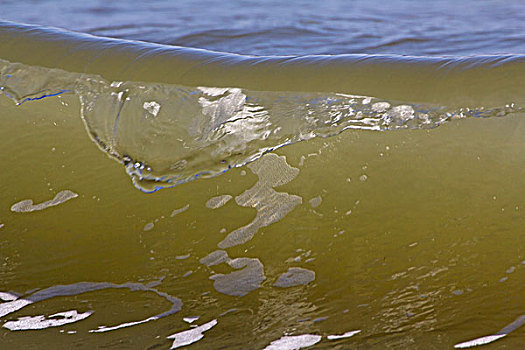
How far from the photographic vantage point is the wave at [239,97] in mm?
937

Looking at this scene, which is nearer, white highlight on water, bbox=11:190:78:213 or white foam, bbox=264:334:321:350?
white foam, bbox=264:334:321:350

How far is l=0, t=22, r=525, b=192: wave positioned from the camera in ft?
3.07

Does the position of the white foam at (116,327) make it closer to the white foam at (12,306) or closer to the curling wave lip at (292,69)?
the white foam at (12,306)

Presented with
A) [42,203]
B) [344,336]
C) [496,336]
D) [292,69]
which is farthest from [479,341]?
[42,203]

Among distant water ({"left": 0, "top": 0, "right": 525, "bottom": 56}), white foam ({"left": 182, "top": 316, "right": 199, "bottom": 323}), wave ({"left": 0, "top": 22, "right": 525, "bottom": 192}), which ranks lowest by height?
white foam ({"left": 182, "top": 316, "right": 199, "bottom": 323})

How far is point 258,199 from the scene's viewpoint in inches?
39.8

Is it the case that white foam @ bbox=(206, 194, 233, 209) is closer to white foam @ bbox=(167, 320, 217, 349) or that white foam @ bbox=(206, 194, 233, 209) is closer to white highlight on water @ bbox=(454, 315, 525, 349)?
white foam @ bbox=(167, 320, 217, 349)

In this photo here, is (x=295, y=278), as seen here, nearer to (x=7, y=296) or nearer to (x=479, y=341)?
(x=479, y=341)

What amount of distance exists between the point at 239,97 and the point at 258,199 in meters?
0.16

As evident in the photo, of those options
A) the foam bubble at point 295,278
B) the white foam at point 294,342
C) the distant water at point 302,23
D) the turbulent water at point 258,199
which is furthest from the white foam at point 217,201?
the distant water at point 302,23

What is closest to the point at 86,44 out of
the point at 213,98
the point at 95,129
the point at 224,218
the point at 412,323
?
the point at 95,129

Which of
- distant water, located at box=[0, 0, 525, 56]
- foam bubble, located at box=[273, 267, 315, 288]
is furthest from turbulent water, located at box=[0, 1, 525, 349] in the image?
distant water, located at box=[0, 0, 525, 56]

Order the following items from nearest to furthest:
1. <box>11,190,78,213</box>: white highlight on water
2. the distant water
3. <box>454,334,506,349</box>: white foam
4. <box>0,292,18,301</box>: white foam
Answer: <box>454,334,506,349</box>: white foam
<box>0,292,18,301</box>: white foam
<box>11,190,78,213</box>: white highlight on water
the distant water

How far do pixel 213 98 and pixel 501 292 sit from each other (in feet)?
1.67
